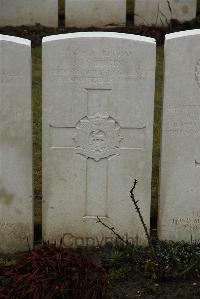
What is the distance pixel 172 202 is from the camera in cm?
561

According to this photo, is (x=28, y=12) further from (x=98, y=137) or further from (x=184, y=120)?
(x=184, y=120)

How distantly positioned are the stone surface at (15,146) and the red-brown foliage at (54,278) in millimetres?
669

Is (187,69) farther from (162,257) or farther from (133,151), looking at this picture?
(162,257)

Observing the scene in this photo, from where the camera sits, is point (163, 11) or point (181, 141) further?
point (163, 11)

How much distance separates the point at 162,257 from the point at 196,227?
0.47 m

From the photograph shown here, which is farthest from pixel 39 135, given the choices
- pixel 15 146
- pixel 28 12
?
pixel 28 12

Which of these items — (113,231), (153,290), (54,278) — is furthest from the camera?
(113,231)

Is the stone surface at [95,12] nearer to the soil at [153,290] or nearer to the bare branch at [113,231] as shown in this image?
the bare branch at [113,231]

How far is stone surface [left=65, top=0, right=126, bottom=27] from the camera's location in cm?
1129

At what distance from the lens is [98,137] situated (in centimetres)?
545

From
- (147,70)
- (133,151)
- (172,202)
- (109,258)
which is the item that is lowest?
(109,258)

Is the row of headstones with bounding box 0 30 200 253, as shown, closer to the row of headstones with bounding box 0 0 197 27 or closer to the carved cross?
the carved cross

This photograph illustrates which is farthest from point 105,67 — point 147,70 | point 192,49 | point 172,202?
point 172,202

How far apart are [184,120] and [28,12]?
6403mm
